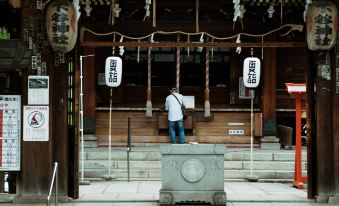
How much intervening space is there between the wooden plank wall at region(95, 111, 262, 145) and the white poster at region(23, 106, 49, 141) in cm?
844

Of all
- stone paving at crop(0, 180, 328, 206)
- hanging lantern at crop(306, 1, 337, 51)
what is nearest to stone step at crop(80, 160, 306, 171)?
stone paving at crop(0, 180, 328, 206)

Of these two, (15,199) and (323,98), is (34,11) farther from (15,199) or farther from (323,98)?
(323,98)

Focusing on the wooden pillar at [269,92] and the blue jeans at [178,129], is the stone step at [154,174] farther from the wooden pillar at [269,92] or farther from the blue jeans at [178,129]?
the wooden pillar at [269,92]

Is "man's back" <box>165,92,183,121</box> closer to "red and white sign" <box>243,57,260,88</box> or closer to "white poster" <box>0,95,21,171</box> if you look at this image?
"red and white sign" <box>243,57,260,88</box>

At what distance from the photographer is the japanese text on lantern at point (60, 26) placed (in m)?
11.4

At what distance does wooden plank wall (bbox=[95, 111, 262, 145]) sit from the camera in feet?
66.7

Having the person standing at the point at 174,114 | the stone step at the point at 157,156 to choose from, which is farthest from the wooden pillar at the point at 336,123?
the person standing at the point at 174,114

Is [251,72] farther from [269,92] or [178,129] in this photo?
[178,129]

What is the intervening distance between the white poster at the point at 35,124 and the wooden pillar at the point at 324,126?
609 centimetres

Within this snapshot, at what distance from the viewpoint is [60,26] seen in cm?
1144

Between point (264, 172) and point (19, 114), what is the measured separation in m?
8.05

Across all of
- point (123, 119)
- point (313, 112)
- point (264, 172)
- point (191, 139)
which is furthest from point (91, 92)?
point (313, 112)

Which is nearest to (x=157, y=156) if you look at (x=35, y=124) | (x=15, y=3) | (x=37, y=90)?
(x=35, y=124)

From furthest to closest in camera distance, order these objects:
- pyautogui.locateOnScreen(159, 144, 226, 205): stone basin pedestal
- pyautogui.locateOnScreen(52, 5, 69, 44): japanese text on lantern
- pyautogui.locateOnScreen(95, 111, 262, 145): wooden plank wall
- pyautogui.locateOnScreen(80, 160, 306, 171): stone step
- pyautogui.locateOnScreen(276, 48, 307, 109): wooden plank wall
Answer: pyautogui.locateOnScreen(276, 48, 307, 109): wooden plank wall, pyautogui.locateOnScreen(95, 111, 262, 145): wooden plank wall, pyautogui.locateOnScreen(80, 160, 306, 171): stone step, pyautogui.locateOnScreen(159, 144, 226, 205): stone basin pedestal, pyautogui.locateOnScreen(52, 5, 69, 44): japanese text on lantern
